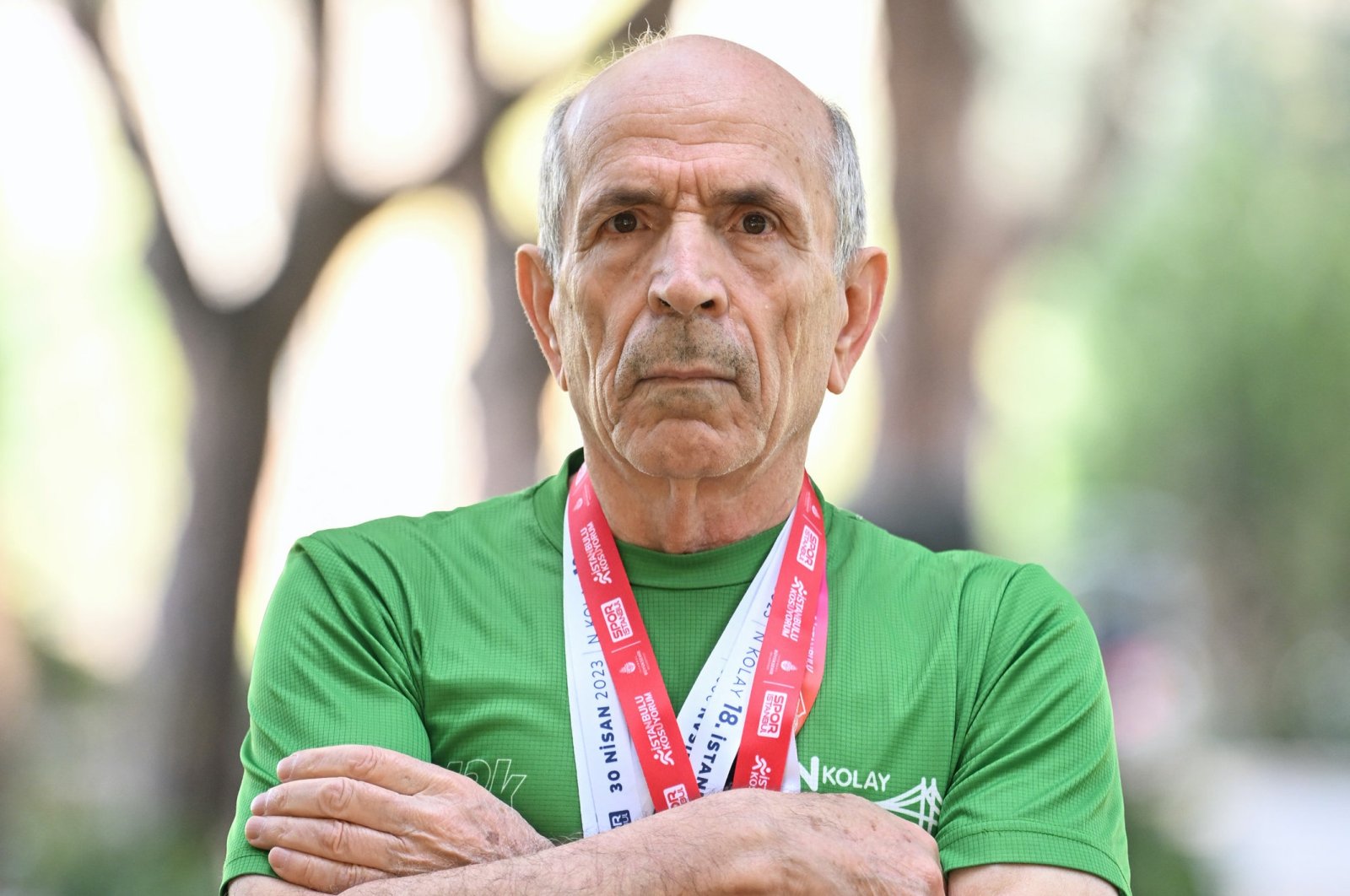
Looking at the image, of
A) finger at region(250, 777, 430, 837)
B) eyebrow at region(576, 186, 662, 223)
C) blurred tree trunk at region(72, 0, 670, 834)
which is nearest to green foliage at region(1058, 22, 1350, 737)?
blurred tree trunk at region(72, 0, 670, 834)

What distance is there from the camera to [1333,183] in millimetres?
6445

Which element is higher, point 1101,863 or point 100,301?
point 100,301

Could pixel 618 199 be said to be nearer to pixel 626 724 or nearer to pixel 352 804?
pixel 626 724

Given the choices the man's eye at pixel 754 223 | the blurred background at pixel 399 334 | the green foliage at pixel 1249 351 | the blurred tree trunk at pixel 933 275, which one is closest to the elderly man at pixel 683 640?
the man's eye at pixel 754 223

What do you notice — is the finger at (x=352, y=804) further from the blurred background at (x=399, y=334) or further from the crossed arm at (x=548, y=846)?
the blurred background at (x=399, y=334)

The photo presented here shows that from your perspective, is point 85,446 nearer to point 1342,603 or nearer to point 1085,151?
point 1085,151

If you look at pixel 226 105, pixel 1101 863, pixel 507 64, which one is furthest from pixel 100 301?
pixel 1101 863

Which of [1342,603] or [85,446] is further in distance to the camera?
[1342,603]

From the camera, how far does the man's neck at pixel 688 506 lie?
2.32 metres

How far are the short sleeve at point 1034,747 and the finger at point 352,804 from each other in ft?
2.51

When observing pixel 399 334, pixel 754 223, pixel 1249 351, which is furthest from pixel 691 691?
pixel 1249 351

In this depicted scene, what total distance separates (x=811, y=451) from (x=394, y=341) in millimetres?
1810

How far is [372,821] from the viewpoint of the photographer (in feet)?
6.19

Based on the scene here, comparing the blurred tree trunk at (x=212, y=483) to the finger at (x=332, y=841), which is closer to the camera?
the finger at (x=332, y=841)
